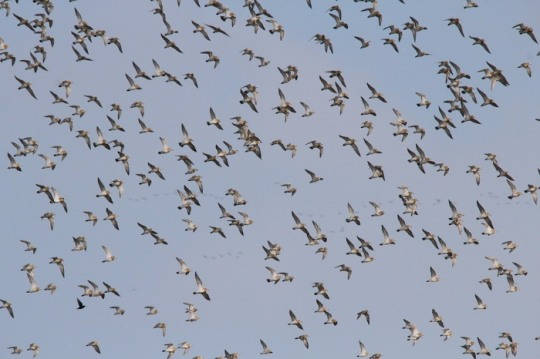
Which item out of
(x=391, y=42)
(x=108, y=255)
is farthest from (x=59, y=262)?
(x=391, y=42)

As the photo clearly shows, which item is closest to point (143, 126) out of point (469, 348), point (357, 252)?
point (357, 252)

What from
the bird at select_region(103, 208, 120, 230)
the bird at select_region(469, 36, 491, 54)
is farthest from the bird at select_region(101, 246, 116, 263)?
the bird at select_region(469, 36, 491, 54)

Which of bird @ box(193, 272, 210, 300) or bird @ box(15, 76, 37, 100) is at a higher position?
bird @ box(15, 76, 37, 100)

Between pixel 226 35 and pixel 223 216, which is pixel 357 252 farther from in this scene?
pixel 226 35

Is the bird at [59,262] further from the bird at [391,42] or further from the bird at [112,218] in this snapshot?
the bird at [391,42]

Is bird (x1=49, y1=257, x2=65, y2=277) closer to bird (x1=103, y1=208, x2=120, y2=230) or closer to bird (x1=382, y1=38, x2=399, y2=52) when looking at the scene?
bird (x1=103, y1=208, x2=120, y2=230)

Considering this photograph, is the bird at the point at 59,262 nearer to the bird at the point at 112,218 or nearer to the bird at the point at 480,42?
the bird at the point at 112,218

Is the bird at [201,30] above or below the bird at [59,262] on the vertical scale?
above

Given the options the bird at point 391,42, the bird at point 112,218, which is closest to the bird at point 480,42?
the bird at point 391,42

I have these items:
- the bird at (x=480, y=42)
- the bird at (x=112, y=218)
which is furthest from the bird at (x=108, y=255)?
the bird at (x=480, y=42)

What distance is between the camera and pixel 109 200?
122 meters

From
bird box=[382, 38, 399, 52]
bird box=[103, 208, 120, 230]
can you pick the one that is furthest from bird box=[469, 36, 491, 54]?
bird box=[103, 208, 120, 230]

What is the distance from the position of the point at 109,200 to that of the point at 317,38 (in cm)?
1709

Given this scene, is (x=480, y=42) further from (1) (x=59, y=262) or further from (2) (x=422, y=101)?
(1) (x=59, y=262)
